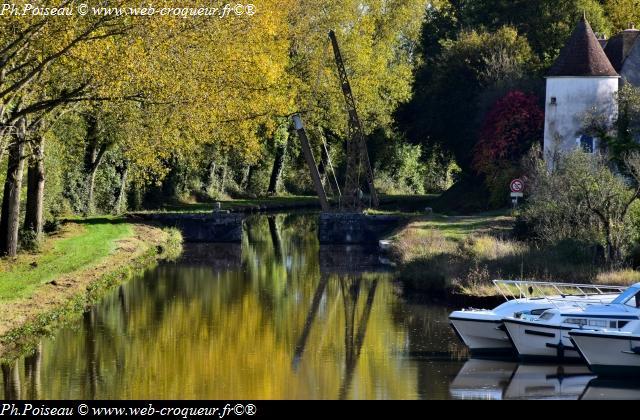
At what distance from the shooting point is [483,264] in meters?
38.1

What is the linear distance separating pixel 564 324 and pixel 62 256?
20188 mm

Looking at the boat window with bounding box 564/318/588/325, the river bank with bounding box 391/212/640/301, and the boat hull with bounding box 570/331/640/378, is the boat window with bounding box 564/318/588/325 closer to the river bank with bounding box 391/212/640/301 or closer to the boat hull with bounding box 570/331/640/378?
the boat hull with bounding box 570/331/640/378

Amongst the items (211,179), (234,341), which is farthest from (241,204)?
(234,341)

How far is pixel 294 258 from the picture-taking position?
52188 millimetres

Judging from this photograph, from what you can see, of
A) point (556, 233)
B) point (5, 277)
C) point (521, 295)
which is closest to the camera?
point (521, 295)

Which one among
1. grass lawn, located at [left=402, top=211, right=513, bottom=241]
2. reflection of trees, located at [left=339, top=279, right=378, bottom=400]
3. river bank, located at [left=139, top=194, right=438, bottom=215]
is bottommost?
reflection of trees, located at [left=339, top=279, right=378, bottom=400]

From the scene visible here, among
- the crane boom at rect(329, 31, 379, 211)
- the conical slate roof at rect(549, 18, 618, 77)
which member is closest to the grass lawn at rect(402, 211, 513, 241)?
the crane boom at rect(329, 31, 379, 211)

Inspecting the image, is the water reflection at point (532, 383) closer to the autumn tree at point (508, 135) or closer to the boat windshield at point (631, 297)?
the boat windshield at point (631, 297)

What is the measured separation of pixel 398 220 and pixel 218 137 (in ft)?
31.9

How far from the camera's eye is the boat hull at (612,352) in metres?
26.5

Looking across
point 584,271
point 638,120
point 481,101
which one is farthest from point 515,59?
point 584,271

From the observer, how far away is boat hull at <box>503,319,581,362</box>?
93.0 ft

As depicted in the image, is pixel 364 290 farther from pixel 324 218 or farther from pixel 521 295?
pixel 324 218

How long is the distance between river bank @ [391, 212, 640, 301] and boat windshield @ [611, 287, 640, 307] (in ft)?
18.0
